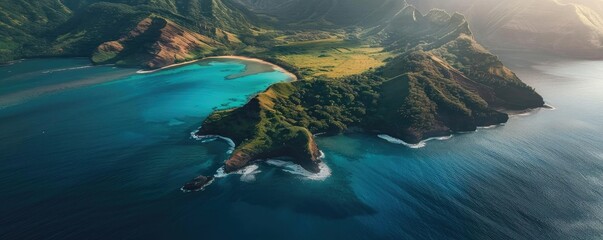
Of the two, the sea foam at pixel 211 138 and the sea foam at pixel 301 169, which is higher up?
the sea foam at pixel 301 169

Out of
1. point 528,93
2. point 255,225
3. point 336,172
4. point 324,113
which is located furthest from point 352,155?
point 528,93

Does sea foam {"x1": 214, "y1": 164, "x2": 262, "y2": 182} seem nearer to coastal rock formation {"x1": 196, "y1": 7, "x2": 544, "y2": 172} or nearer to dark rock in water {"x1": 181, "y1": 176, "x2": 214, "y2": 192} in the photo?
coastal rock formation {"x1": 196, "y1": 7, "x2": 544, "y2": 172}

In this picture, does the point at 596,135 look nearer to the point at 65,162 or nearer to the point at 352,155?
the point at 352,155

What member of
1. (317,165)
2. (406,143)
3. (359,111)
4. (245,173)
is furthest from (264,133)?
(406,143)

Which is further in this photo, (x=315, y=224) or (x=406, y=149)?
(x=406, y=149)

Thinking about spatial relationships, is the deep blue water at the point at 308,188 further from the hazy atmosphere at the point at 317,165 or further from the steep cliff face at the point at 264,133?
the steep cliff face at the point at 264,133

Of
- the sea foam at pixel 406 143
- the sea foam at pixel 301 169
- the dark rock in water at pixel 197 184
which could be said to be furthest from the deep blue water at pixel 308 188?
the sea foam at pixel 406 143
